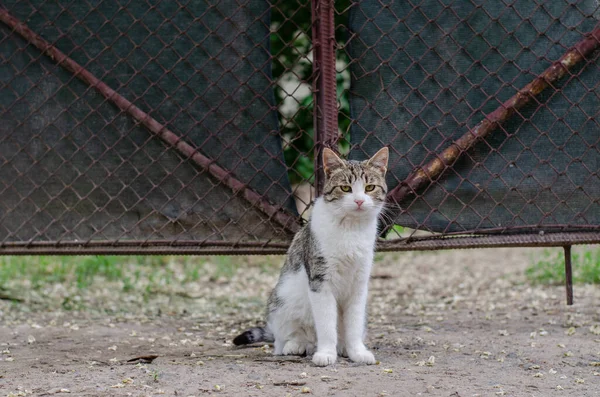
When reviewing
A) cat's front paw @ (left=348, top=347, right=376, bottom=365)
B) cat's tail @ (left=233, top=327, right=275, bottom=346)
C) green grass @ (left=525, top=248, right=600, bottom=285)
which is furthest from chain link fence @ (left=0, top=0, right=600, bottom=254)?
green grass @ (left=525, top=248, right=600, bottom=285)

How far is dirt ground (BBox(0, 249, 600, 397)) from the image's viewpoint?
116 inches

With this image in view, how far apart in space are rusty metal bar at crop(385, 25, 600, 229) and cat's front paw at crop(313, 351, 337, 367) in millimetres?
995

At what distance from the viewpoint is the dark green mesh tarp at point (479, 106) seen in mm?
4031

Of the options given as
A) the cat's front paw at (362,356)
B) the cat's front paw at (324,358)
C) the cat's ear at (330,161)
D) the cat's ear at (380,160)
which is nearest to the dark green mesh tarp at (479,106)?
the cat's ear at (380,160)

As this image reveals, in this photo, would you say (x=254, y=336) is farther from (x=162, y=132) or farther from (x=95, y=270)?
(x=95, y=270)

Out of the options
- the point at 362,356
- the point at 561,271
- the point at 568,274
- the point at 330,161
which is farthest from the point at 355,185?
the point at 561,271

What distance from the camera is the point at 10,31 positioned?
4195 mm

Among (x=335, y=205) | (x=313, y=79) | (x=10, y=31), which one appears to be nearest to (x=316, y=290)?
(x=335, y=205)

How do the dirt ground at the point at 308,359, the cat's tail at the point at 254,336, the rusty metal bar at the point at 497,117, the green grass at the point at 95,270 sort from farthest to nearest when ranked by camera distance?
the green grass at the point at 95,270
the rusty metal bar at the point at 497,117
the cat's tail at the point at 254,336
the dirt ground at the point at 308,359

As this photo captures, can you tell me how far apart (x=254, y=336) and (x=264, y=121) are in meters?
1.23

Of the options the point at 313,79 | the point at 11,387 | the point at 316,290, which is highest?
the point at 313,79

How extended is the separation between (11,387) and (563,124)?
315 centimetres

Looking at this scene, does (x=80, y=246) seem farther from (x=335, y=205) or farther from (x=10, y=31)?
(x=335, y=205)

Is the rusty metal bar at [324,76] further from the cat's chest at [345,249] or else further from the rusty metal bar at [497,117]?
the cat's chest at [345,249]
